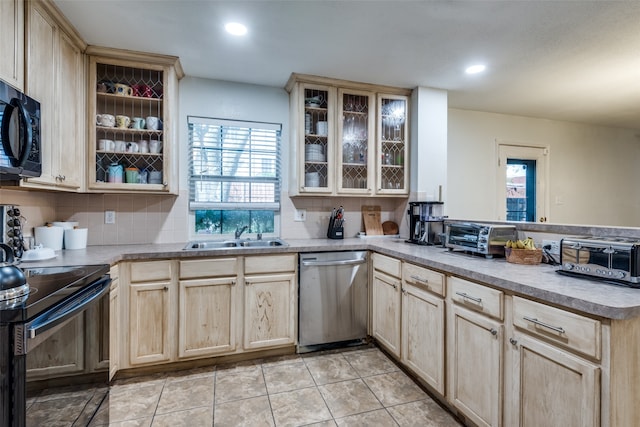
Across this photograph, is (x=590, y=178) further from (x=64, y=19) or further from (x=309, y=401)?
(x=64, y=19)

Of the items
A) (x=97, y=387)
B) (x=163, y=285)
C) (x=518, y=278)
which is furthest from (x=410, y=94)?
(x=97, y=387)

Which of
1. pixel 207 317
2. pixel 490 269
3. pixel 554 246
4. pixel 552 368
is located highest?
pixel 554 246

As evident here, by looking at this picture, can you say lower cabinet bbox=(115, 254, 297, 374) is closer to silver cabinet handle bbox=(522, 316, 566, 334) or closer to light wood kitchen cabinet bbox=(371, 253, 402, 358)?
light wood kitchen cabinet bbox=(371, 253, 402, 358)

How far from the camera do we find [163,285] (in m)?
2.26

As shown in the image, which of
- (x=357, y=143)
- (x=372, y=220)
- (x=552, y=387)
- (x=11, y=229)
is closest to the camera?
(x=552, y=387)

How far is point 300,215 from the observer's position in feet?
10.4

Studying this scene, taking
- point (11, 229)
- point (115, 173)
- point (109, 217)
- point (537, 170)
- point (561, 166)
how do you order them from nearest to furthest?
1. point (11, 229)
2. point (115, 173)
3. point (109, 217)
4. point (537, 170)
5. point (561, 166)

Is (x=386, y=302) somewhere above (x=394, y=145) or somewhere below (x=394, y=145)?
below

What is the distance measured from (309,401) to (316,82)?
101 inches

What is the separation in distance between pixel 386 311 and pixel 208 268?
1422 mm

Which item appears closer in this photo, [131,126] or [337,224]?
[131,126]

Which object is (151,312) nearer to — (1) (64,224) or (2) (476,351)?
(1) (64,224)

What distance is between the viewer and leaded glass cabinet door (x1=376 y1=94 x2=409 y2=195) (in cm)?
316

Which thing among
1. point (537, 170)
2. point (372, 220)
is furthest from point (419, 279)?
point (537, 170)
